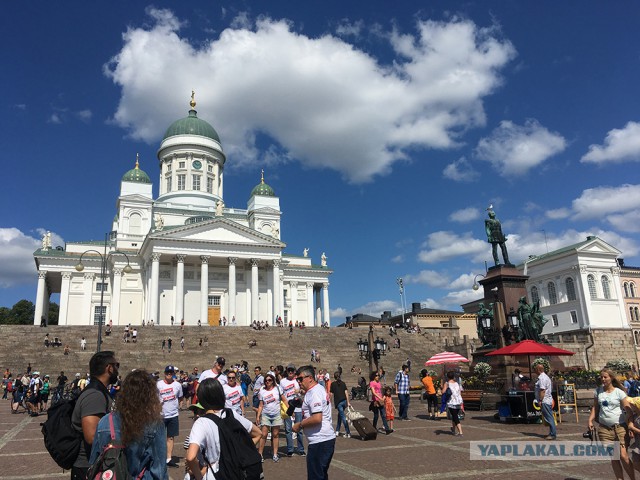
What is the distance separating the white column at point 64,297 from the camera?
55.2m

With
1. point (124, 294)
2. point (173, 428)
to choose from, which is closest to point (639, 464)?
point (173, 428)

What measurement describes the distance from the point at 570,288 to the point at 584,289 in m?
2.35

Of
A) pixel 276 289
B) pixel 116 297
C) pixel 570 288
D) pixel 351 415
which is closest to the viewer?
pixel 351 415

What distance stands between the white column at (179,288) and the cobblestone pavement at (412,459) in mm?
35180

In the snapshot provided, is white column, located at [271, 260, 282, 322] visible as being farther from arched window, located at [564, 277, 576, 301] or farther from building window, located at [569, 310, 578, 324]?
arched window, located at [564, 277, 576, 301]

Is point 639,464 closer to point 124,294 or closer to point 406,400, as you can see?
point 406,400

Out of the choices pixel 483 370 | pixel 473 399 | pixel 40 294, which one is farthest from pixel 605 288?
pixel 40 294

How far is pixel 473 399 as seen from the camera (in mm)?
18656

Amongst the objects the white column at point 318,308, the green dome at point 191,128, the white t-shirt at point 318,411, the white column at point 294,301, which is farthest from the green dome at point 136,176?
the white t-shirt at point 318,411

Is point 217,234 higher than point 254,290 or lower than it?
higher

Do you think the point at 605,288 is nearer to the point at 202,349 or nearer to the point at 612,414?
the point at 202,349

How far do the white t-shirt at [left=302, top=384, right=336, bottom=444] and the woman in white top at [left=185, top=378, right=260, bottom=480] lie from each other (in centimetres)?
170

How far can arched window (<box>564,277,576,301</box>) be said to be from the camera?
62.8 metres

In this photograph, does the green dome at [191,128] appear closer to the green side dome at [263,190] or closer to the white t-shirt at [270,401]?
the green side dome at [263,190]
